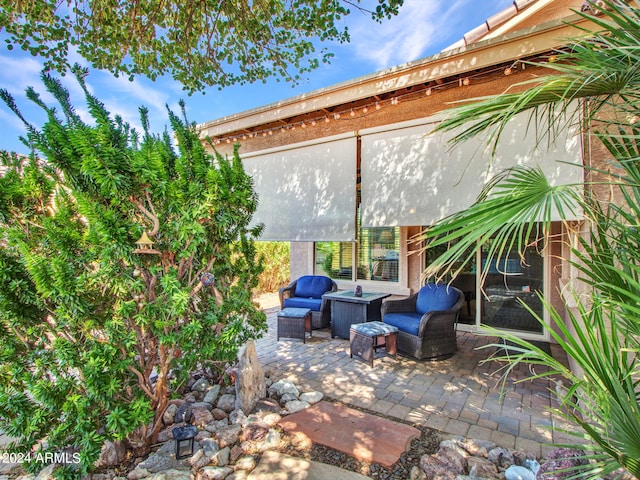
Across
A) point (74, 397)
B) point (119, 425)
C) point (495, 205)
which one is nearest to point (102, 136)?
point (74, 397)

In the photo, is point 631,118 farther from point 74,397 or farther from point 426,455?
point 74,397

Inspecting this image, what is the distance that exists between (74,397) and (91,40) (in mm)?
5998

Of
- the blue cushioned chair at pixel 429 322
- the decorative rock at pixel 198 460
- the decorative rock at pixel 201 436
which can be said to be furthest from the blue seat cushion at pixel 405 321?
the decorative rock at pixel 198 460

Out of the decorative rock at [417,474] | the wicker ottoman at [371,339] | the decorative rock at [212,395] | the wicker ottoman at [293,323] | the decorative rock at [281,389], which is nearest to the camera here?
the decorative rock at [417,474]

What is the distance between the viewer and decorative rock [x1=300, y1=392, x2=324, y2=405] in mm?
3846

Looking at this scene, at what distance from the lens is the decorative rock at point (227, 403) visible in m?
3.65

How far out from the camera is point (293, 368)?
16.4 ft

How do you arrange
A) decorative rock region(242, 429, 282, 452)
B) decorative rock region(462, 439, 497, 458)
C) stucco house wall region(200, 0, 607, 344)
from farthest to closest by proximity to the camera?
stucco house wall region(200, 0, 607, 344) < decorative rock region(242, 429, 282, 452) < decorative rock region(462, 439, 497, 458)

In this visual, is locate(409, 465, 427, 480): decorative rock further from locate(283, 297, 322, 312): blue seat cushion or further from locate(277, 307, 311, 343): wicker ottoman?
locate(283, 297, 322, 312): blue seat cushion

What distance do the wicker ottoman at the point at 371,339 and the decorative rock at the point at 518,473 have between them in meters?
2.54

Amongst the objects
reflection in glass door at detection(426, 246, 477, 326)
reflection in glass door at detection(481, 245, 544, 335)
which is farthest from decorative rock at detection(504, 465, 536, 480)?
reflection in glass door at detection(426, 246, 477, 326)

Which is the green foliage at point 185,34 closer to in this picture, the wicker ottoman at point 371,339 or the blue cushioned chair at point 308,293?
the blue cushioned chair at point 308,293

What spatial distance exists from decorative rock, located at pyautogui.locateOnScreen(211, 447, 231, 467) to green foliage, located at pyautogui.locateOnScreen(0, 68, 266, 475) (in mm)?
670

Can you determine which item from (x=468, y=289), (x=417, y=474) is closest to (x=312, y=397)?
(x=417, y=474)
